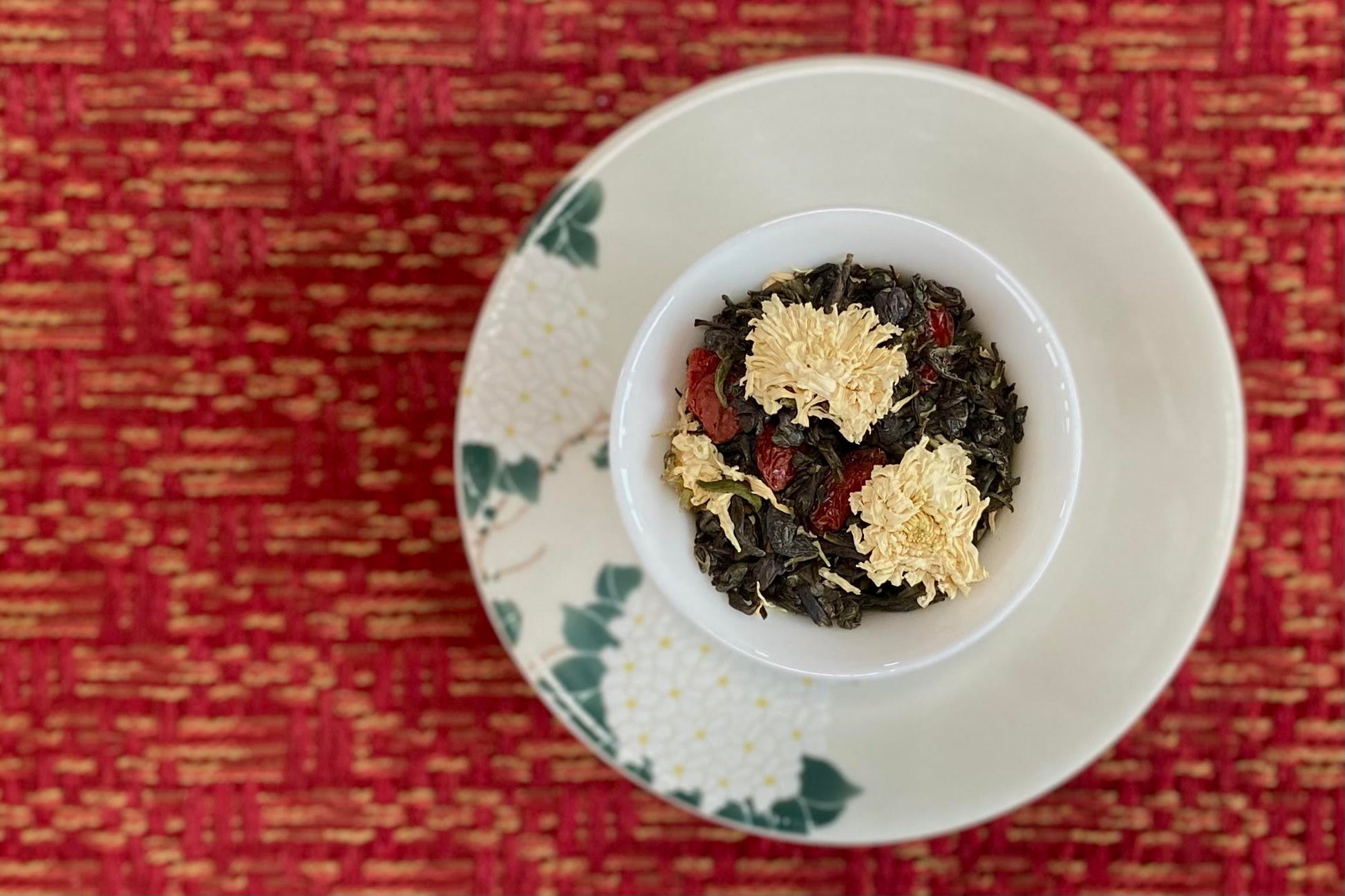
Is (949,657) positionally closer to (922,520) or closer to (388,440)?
(922,520)

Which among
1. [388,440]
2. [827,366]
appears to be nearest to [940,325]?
[827,366]

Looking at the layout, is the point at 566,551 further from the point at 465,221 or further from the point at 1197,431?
the point at 1197,431

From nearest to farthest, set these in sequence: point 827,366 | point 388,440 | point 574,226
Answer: point 827,366 < point 574,226 < point 388,440

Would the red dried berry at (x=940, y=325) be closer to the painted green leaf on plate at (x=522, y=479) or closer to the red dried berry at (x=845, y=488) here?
the red dried berry at (x=845, y=488)

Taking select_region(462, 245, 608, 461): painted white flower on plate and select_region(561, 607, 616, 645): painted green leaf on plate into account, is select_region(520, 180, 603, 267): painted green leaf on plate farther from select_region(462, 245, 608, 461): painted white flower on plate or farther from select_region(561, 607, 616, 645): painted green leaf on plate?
select_region(561, 607, 616, 645): painted green leaf on plate

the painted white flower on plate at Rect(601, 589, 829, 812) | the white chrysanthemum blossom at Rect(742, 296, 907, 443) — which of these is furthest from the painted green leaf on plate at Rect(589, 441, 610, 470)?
the white chrysanthemum blossom at Rect(742, 296, 907, 443)

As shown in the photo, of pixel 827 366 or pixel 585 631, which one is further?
pixel 585 631
